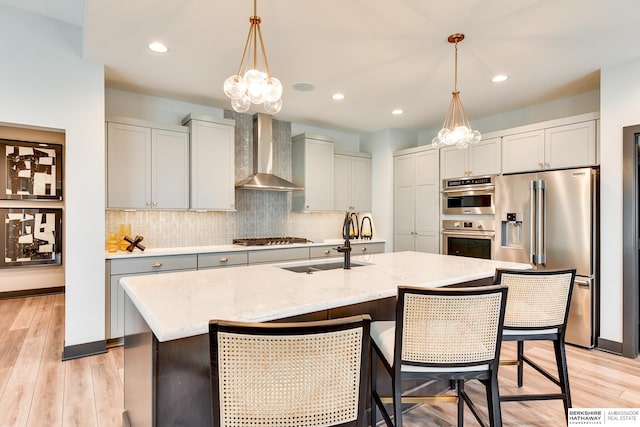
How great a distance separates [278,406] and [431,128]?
525 cm

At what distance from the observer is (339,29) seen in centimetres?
250

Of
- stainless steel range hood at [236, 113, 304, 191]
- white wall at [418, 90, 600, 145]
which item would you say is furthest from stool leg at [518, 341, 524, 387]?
stainless steel range hood at [236, 113, 304, 191]

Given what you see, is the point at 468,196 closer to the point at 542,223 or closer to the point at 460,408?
the point at 542,223

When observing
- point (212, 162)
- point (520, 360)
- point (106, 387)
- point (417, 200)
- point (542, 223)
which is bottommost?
point (106, 387)

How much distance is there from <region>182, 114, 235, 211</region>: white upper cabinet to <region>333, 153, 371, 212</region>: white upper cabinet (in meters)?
1.70

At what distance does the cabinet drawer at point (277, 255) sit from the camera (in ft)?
13.1

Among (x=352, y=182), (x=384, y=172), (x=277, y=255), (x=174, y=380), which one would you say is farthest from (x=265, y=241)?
(x=174, y=380)

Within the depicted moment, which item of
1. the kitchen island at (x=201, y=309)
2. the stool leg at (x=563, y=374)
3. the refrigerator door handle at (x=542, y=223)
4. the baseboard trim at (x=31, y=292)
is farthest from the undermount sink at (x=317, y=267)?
the baseboard trim at (x=31, y=292)

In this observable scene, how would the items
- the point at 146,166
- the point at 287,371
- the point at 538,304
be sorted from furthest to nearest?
the point at 146,166 → the point at 538,304 → the point at 287,371

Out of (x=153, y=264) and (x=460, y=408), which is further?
(x=153, y=264)

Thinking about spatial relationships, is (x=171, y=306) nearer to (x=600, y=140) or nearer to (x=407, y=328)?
(x=407, y=328)

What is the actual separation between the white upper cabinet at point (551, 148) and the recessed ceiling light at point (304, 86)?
7.69 ft

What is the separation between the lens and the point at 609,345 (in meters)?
3.15

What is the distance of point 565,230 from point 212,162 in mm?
3844
